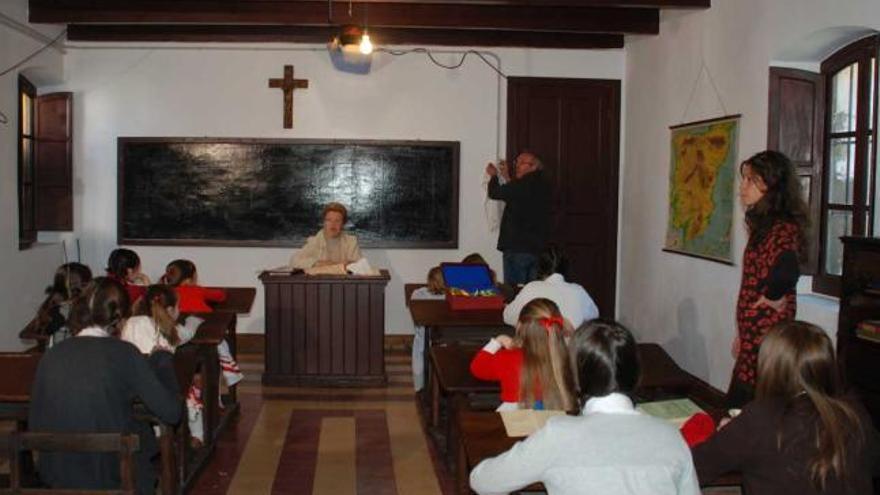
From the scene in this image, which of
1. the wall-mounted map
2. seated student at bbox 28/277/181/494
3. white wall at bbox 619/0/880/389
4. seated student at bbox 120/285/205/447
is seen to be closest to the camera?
seated student at bbox 28/277/181/494

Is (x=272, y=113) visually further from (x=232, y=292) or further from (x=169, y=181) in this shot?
(x=232, y=292)

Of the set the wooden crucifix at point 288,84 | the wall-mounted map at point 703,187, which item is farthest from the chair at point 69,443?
the wooden crucifix at point 288,84

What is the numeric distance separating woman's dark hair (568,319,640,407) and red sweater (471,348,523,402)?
6.07ft

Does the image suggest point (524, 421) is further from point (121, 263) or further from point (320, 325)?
point (320, 325)

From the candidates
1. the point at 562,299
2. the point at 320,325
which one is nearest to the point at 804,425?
the point at 562,299

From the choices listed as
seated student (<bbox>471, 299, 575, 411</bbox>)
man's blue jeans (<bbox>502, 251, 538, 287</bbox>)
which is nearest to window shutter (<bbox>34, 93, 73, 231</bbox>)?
man's blue jeans (<bbox>502, 251, 538, 287</bbox>)

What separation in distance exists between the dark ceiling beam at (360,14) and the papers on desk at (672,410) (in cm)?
522

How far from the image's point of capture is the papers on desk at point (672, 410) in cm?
331

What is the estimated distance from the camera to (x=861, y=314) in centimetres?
426

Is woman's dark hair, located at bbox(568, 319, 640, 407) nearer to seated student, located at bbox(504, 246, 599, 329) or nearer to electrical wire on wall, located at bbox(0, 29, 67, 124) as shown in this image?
seated student, located at bbox(504, 246, 599, 329)

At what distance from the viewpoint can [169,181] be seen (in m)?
9.41

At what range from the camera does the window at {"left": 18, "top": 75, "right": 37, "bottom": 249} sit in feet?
27.9

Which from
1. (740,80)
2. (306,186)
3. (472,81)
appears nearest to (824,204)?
(740,80)

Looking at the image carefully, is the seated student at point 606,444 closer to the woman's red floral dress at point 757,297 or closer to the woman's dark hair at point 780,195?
the woman's red floral dress at point 757,297
